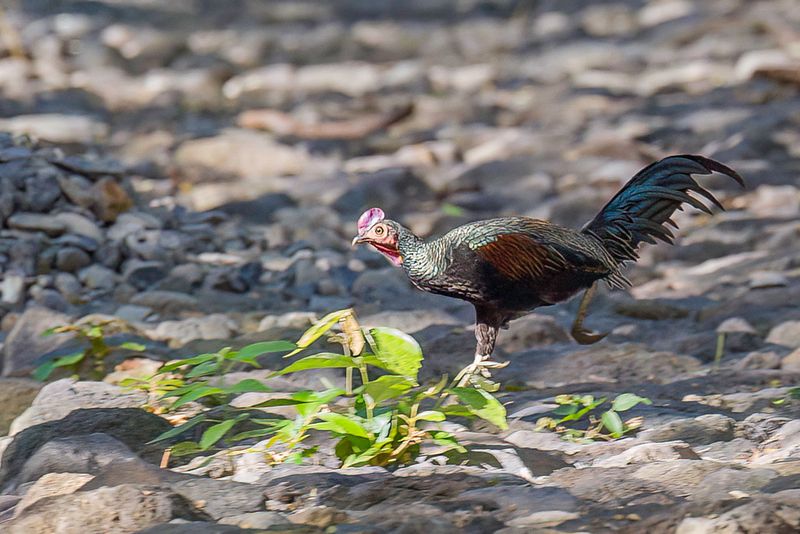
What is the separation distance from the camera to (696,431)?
320 centimetres

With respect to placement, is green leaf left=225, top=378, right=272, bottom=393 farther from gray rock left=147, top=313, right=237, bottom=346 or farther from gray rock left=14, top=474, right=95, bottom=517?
gray rock left=147, top=313, right=237, bottom=346

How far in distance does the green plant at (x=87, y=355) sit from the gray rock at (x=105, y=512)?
1.50 m

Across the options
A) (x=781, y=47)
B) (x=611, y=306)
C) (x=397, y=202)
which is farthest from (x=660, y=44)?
(x=611, y=306)

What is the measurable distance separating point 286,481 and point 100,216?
376 cm

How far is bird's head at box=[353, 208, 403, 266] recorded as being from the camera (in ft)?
12.1

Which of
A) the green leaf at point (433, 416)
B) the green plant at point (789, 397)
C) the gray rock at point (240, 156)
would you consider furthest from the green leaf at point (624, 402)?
the gray rock at point (240, 156)

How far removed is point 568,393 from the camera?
3773 millimetres

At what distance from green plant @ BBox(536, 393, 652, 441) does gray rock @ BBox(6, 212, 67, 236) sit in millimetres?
3371

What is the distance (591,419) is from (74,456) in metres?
1.51

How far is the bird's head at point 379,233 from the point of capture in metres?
3.68

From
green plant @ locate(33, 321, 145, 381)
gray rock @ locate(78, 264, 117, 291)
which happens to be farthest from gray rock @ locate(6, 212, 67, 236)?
green plant @ locate(33, 321, 145, 381)

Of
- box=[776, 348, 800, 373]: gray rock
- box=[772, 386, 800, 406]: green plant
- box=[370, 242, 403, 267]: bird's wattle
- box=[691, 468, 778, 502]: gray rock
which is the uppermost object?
box=[370, 242, 403, 267]: bird's wattle

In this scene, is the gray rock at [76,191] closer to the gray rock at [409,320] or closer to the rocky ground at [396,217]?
the rocky ground at [396,217]

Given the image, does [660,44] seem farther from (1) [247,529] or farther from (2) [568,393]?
(1) [247,529]
